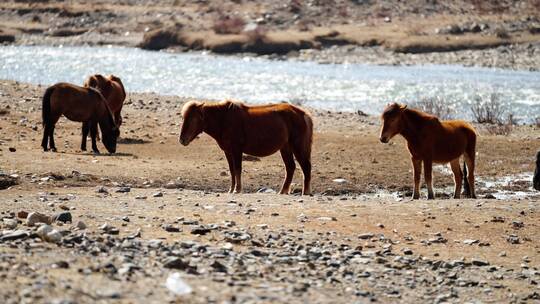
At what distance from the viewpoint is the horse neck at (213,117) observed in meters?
17.0

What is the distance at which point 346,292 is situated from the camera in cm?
1029

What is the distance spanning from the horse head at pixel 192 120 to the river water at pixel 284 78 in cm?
1615

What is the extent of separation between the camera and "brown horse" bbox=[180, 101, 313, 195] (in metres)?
17.0

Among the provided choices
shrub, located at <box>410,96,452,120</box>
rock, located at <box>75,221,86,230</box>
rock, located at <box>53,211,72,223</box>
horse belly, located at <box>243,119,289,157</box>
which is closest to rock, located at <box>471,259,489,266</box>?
rock, located at <box>75,221,86,230</box>

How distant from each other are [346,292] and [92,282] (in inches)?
90.3

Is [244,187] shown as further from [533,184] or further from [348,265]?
[348,265]

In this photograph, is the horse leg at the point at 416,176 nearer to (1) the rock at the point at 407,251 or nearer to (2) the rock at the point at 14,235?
(1) the rock at the point at 407,251

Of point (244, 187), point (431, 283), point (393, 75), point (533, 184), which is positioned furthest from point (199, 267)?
point (393, 75)

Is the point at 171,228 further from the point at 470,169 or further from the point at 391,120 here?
the point at 470,169

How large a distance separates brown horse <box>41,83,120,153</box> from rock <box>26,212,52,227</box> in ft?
32.2

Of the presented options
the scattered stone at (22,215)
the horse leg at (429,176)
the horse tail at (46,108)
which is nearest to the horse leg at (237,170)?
the horse leg at (429,176)

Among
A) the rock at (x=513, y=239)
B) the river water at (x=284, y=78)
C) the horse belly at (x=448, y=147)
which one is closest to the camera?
the rock at (x=513, y=239)

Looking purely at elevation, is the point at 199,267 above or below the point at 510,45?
above

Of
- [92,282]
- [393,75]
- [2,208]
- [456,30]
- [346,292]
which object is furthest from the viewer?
[456,30]
